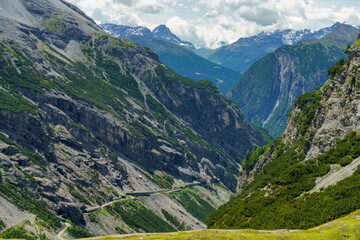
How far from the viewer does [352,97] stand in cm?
14975

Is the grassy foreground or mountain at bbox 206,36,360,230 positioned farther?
mountain at bbox 206,36,360,230

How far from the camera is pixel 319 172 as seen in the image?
12394 centimetres

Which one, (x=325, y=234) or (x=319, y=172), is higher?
(x=319, y=172)

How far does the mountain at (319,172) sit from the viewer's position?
97.1 m

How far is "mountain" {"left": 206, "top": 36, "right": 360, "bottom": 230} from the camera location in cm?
9706

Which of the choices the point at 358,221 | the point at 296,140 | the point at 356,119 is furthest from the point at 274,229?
the point at 296,140

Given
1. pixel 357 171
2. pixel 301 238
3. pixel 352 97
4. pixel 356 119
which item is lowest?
pixel 301 238

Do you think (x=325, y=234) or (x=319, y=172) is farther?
(x=319, y=172)

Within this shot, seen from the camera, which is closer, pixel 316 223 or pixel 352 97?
pixel 316 223

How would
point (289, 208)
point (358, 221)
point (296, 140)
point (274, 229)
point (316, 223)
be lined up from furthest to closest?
point (296, 140), point (289, 208), point (274, 229), point (316, 223), point (358, 221)

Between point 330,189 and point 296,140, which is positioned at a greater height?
point 296,140

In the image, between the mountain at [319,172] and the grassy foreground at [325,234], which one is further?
the mountain at [319,172]

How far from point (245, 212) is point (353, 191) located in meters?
46.9

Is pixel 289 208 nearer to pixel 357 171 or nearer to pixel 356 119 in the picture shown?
pixel 357 171
